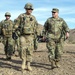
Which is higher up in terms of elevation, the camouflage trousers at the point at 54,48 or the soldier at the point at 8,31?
the soldier at the point at 8,31

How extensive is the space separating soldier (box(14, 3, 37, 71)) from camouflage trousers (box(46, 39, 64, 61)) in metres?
0.75

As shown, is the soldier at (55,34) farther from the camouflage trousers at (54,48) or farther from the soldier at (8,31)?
the soldier at (8,31)

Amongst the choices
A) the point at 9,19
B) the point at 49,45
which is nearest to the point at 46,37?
the point at 49,45

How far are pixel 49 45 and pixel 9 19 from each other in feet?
11.7

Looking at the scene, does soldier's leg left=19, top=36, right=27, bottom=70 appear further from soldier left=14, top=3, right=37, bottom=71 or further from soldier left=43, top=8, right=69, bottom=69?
soldier left=43, top=8, right=69, bottom=69

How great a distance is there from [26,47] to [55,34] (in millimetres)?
1203

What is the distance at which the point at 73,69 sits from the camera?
12.2m

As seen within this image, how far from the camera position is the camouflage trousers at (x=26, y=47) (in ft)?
38.0

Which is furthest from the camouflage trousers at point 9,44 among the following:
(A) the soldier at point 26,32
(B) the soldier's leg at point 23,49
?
(B) the soldier's leg at point 23,49

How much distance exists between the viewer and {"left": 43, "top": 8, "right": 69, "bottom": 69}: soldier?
39.7 ft

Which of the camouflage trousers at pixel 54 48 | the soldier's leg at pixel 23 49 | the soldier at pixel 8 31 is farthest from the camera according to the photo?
the soldier at pixel 8 31

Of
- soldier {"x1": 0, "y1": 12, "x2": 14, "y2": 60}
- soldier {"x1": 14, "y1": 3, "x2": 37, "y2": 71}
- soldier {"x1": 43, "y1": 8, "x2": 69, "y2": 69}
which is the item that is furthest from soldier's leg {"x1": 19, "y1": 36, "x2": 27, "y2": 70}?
soldier {"x1": 0, "y1": 12, "x2": 14, "y2": 60}

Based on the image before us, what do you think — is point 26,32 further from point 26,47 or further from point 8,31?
point 8,31

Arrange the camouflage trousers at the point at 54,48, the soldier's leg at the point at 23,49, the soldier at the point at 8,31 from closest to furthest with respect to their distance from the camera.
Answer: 1. the soldier's leg at the point at 23,49
2. the camouflage trousers at the point at 54,48
3. the soldier at the point at 8,31
